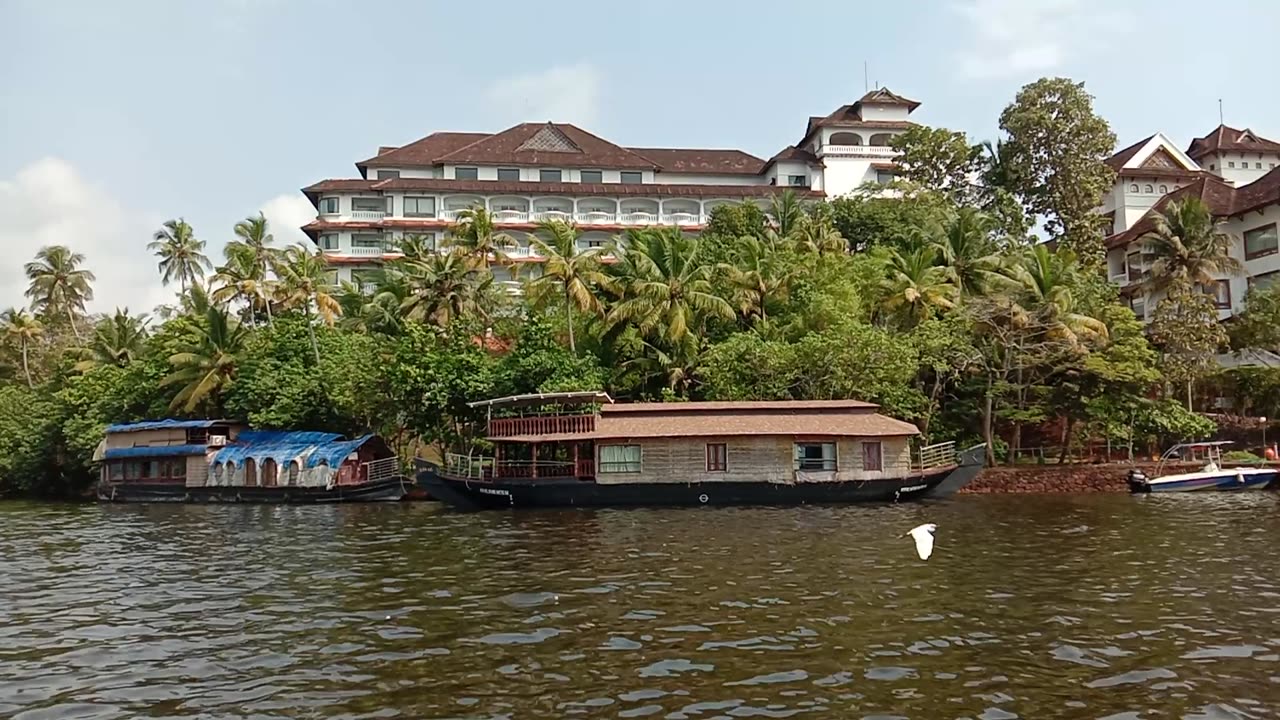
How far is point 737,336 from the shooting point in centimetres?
3741

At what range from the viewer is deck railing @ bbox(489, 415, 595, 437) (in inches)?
1249

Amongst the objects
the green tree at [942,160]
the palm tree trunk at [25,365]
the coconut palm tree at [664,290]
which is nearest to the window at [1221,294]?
the green tree at [942,160]

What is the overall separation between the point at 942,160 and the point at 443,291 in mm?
29986

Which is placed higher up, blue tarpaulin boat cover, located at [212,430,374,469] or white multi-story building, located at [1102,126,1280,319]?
white multi-story building, located at [1102,126,1280,319]

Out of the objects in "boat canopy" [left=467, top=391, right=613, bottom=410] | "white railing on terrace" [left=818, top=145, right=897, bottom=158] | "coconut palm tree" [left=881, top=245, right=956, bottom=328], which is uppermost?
"white railing on terrace" [left=818, top=145, right=897, bottom=158]

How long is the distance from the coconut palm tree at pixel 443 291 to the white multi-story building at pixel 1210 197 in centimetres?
3020

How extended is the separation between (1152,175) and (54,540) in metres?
57.4

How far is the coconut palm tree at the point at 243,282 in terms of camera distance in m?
43.5

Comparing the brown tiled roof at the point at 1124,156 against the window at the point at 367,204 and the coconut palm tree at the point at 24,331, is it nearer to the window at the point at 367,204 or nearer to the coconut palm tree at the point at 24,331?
the window at the point at 367,204

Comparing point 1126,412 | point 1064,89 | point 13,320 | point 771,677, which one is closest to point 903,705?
point 771,677

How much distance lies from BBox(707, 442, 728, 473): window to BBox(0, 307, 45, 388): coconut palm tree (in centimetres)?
4564

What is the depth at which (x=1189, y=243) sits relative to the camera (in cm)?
4216

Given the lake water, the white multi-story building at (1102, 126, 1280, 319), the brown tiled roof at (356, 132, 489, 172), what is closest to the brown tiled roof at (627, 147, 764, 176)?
the brown tiled roof at (356, 132, 489, 172)

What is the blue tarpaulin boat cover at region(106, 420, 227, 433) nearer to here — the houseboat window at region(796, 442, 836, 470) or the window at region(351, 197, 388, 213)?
the houseboat window at region(796, 442, 836, 470)
